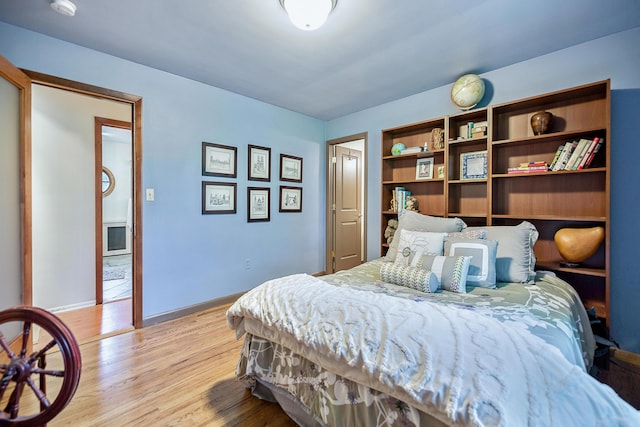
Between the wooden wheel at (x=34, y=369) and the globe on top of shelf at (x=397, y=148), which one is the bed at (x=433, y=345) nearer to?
the wooden wheel at (x=34, y=369)

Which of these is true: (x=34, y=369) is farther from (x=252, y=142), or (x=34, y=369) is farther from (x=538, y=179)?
(x=538, y=179)

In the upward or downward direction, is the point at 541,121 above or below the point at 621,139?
above

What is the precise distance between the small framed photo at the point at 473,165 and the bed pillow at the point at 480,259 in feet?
3.26

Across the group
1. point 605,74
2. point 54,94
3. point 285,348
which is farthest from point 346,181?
point 54,94

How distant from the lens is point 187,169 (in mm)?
2842

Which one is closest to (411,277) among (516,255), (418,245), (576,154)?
(418,245)

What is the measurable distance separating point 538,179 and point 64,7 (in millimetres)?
3723

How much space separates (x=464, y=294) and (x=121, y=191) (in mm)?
6658

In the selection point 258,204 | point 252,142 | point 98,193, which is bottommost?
point 258,204

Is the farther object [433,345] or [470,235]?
[470,235]

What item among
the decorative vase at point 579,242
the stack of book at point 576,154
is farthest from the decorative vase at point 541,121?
the decorative vase at point 579,242

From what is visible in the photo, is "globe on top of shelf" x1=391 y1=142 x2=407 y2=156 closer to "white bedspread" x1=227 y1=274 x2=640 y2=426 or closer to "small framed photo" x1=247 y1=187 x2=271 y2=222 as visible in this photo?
"small framed photo" x1=247 y1=187 x2=271 y2=222

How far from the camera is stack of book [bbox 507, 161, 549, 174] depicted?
225 centimetres

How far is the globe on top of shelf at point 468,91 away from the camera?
8.35 ft
